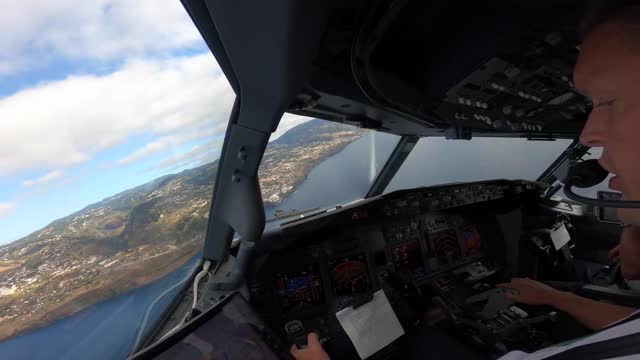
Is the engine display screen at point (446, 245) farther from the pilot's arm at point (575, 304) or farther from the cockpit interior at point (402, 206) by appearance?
the pilot's arm at point (575, 304)

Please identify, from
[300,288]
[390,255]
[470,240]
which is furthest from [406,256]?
[300,288]

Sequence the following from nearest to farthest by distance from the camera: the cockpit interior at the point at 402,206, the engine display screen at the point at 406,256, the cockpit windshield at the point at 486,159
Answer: the cockpit interior at the point at 402,206 → the engine display screen at the point at 406,256 → the cockpit windshield at the point at 486,159

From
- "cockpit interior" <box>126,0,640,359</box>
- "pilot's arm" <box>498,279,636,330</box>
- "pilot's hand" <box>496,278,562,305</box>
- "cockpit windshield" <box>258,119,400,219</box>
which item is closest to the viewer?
"cockpit interior" <box>126,0,640,359</box>

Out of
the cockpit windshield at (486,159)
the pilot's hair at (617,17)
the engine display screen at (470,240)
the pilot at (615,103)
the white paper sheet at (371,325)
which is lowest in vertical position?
the white paper sheet at (371,325)

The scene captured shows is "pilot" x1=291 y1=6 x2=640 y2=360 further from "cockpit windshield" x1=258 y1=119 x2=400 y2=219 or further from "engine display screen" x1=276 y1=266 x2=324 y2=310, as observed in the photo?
"engine display screen" x1=276 y1=266 x2=324 y2=310

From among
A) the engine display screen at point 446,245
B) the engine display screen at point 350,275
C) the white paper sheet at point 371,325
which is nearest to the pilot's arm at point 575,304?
the white paper sheet at point 371,325

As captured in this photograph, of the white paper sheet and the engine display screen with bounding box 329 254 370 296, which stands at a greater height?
the engine display screen with bounding box 329 254 370 296

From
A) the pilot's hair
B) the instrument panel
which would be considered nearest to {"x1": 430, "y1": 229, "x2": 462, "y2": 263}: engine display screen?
the instrument panel

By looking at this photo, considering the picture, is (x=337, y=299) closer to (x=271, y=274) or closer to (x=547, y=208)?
(x=271, y=274)
